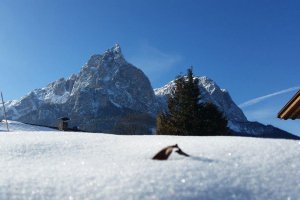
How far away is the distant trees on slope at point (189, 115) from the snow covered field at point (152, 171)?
1002 inches

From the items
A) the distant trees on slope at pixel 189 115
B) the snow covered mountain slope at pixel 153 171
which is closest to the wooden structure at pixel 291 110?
the snow covered mountain slope at pixel 153 171

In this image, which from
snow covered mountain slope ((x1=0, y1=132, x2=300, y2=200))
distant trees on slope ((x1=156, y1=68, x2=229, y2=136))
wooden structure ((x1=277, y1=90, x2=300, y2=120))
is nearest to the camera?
snow covered mountain slope ((x1=0, y1=132, x2=300, y2=200))

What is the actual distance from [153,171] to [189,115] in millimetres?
27164

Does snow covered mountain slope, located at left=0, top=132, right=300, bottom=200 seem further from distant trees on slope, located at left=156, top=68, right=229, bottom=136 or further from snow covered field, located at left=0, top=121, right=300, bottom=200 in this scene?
distant trees on slope, located at left=156, top=68, right=229, bottom=136

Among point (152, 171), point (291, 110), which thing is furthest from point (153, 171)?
point (291, 110)

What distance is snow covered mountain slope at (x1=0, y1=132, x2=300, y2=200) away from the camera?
2260 mm

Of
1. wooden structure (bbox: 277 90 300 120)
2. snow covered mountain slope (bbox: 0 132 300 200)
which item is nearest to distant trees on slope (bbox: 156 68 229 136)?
wooden structure (bbox: 277 90 300 120)

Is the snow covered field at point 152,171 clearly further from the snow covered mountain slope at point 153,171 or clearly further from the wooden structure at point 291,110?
the wooden structure at point 291,110

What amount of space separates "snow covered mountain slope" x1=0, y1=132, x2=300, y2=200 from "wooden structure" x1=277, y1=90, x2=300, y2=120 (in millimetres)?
6565

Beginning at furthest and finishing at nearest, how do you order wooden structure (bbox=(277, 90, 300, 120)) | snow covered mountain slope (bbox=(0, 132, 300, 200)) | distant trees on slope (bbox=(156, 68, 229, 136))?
distant trees on slope (bbox=(156, 68, 229, 136)) → wooden structure (bbox=(277, 90, 300, 120)) → snow covered mountain slope (bbox=(0, 132, 300, 200))

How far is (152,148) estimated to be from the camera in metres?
3.33

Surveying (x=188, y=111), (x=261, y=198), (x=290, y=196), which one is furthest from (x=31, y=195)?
(x=188, y=111)

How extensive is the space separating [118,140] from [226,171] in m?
Result: 1.60

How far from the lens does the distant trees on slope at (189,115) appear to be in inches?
1148
